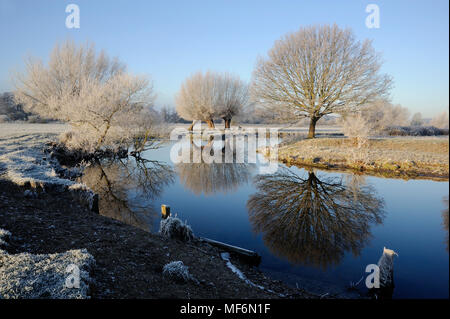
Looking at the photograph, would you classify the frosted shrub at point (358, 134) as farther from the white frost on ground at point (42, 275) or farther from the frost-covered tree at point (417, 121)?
the frost-covered tree at point (417, 121)

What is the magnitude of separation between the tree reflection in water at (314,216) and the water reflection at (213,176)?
1342mm

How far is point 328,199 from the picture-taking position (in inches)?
385

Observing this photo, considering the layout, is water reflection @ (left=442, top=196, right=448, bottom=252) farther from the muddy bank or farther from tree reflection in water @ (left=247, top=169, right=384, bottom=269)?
the muddy bank

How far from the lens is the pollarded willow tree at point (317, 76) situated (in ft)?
62.3

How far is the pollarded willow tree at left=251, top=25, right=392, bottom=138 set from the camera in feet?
62.3

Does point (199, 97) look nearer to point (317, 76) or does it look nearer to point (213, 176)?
point (317, 76)

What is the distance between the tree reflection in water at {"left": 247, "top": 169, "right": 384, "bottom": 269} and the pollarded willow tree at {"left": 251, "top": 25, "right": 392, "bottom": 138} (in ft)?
31.6

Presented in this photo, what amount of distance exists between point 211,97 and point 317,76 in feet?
68.1

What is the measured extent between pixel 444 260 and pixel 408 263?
93 centimetres

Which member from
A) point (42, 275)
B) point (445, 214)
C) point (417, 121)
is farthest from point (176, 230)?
point (417, 121)

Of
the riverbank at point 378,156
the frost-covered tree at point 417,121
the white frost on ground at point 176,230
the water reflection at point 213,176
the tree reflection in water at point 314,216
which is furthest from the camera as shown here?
the frost-covered tree at point 417,121

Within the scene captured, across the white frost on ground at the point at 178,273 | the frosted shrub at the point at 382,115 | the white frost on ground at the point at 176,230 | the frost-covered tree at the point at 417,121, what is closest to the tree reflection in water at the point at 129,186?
the white frost on ground at the point at 176,230
